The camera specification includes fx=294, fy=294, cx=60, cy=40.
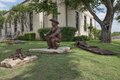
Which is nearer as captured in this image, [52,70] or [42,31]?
[52,70]

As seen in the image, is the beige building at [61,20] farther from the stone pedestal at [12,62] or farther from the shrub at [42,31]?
the stone pedestal at [12,62]

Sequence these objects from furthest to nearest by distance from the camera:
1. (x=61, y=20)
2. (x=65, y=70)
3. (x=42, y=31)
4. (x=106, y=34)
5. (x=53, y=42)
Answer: (x=61, y=20) < (x=42, y=31) < (x=106, y=34) < (x=53, y=42) < (x=65, y=70)

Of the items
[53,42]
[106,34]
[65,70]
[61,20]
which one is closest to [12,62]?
[65,70]

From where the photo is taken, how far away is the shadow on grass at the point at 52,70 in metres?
9.12

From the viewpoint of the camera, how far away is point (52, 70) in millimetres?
9719

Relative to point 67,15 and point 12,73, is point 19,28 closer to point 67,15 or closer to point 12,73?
point 67,15

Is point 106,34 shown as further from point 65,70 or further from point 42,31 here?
point 65,70

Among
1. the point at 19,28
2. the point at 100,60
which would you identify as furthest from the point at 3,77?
the point at 19,28

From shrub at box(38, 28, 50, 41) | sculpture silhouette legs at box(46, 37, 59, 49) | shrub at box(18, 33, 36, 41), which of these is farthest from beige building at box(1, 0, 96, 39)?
sculpture silhouette legs at box(46, 37, 59, 49)

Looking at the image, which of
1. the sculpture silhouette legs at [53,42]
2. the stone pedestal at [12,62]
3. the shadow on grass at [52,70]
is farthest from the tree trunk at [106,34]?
the stone pedestal at [12,62]

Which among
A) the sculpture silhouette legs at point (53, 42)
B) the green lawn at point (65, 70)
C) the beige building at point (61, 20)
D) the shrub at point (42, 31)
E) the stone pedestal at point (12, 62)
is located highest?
the beige building at point (61, 20)

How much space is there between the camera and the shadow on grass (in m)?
9.12

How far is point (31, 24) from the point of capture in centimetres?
3072

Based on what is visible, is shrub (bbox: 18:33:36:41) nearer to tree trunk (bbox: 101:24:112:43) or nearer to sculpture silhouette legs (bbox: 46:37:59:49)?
tree trunk (bbox: 101:24:112:43)
